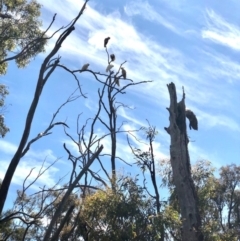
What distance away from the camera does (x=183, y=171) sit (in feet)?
39.1

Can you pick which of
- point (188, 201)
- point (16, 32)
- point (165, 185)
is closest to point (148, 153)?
point (165, 185)

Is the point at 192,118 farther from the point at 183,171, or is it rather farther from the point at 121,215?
the point at 121,215

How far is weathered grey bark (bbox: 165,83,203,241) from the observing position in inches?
436

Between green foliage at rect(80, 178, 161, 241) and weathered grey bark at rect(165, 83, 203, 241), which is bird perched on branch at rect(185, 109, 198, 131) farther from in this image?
green foliage at rect(80, 178, 161, 241)

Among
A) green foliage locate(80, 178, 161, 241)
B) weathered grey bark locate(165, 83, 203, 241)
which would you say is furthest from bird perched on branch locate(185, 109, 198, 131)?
green foliage locate(80, 178, 161, 241)

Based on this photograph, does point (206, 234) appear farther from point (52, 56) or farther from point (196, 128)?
point (52, 56)

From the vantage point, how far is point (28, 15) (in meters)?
14.6

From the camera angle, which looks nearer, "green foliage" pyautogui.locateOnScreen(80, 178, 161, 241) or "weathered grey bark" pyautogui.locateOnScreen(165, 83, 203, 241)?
"green foliage" pyautogui.locateOnScreen(80, 178, 161, 241)

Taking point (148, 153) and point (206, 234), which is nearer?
point (206, 234)

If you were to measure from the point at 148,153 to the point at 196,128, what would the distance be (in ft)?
4.69

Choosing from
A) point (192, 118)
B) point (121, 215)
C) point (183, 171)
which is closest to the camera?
point (121, 215)

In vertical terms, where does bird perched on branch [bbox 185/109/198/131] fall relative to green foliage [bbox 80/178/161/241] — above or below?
above

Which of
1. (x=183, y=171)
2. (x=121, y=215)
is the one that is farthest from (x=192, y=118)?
(x=121, y=215)

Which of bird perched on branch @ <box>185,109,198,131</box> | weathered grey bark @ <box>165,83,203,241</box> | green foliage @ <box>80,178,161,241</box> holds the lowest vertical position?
green foliage @ <box>80,178,161,241</box>
